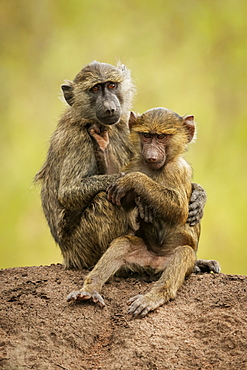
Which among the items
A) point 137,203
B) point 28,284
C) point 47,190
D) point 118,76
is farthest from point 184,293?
point 118,76

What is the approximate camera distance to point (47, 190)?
6395 mm

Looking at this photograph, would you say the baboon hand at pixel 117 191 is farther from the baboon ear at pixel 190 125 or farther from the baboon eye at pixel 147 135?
the baboon ear at pixel 190 125

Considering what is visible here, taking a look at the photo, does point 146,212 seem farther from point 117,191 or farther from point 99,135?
point 99,135

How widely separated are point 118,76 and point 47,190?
1463 millimetres

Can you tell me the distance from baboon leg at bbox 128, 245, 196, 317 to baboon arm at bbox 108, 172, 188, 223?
33 cm

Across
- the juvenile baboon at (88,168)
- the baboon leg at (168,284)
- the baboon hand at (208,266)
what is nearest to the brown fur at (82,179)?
the juvenile baboon at (88,168)

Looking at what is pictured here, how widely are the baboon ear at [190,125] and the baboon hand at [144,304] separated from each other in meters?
1.65

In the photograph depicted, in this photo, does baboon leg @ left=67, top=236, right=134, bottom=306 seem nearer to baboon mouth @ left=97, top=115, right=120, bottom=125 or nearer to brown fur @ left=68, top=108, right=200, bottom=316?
brown fur @ left=68, top=108, right=200, bottom=316

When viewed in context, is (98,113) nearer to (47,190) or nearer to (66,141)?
(66,141)

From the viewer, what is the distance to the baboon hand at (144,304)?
4672 millimetres

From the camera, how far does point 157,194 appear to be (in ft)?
16.9

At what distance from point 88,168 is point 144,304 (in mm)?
1806

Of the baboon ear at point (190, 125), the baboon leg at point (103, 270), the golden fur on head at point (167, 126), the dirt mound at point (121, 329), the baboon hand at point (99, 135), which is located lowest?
the dirt mound at point (121, 329)

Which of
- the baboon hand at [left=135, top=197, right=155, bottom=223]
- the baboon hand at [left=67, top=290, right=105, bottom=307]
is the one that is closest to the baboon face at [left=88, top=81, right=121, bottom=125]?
the baboon hand at [left=135, top=197, right=155, bottom=223]
